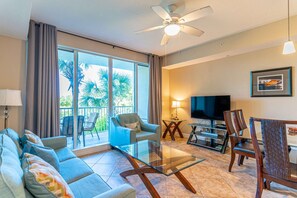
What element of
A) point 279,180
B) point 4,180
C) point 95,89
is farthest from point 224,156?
point 4,180

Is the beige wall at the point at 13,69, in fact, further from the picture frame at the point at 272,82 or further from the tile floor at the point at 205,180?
the picture frame at the point at 272,82

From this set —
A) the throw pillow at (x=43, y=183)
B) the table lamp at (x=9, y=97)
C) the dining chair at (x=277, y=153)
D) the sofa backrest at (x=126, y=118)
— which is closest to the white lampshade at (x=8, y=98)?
the table lamp at (x=9, y=97)

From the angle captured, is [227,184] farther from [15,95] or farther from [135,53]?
[135,53]

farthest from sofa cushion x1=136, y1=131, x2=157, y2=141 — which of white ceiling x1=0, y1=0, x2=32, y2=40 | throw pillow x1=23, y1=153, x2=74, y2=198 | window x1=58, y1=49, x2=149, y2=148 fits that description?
white ceiling x1=0, y1=0, x2=32, y2=40

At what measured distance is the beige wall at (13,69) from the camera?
2.69m

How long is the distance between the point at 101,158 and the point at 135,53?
288 cm

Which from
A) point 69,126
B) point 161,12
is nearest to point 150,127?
point 69,126

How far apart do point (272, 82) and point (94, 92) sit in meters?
3.97

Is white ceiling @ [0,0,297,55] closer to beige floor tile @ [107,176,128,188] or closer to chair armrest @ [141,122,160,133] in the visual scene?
chair armrest @ [141,122,160,133]

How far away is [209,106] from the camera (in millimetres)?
4191

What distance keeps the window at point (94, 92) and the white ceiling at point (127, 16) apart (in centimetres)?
69

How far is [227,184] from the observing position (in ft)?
7.64

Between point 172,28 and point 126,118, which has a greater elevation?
point 172,28

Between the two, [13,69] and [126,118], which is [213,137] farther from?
[13,69]
